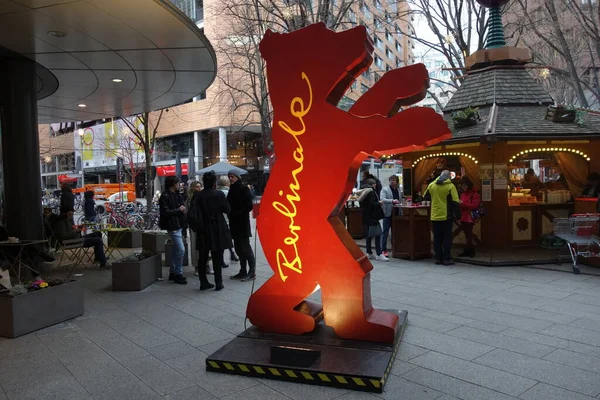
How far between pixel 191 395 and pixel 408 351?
2.17 m

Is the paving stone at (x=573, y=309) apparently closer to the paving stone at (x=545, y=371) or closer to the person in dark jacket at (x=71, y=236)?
the paving stone at (x=545, y=371)

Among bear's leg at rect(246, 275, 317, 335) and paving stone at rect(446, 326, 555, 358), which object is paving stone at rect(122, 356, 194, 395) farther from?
paving stone at rect(446, 326, 555, 358)

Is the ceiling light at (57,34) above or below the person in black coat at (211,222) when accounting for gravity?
above

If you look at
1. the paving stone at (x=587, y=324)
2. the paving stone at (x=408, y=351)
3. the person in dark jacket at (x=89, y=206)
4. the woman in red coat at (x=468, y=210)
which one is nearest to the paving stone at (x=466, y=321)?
the paving stone at (x=587, y=324)

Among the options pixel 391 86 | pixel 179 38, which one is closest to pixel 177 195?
pixel 179 38

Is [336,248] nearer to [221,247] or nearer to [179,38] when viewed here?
[221,247]

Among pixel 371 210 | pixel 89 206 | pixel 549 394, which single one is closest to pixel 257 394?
pixel 549 394

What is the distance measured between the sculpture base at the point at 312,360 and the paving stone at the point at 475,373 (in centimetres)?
35

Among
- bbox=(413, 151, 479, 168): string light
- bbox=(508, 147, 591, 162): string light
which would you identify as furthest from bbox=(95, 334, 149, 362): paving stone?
bbox=(508, 147, 591, 162): string light

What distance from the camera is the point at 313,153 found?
14.7 feet

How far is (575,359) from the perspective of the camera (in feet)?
13.4

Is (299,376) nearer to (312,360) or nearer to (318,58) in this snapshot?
(312,360)

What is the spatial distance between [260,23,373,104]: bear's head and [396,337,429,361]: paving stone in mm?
2635

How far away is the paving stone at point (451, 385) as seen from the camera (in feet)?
11.2
